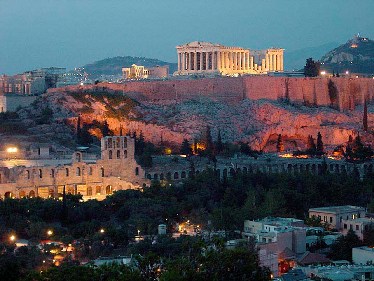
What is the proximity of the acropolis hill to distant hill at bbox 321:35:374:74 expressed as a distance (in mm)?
26011

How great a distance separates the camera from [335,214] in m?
37.8

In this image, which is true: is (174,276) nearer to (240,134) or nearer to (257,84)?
(240,134)

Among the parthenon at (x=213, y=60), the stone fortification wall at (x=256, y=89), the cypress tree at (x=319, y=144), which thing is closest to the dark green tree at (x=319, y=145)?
the cypress tree at (x=319, y=144)

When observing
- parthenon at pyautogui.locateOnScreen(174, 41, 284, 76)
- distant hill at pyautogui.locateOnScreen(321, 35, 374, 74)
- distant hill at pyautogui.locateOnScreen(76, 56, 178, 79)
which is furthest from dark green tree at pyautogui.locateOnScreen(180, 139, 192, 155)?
distant hill at pyautogui.locateOnScreen(76, 56, 178, 79)

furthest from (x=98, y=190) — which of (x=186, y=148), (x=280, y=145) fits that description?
(x=280, y=145)

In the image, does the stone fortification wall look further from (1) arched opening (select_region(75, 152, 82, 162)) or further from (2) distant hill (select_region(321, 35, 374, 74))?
(2) distant hill (select_region(321, 35, 374, 74))

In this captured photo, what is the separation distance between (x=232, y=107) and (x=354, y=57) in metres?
44.2

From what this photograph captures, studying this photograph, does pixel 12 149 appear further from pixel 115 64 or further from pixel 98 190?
pixel 115 64

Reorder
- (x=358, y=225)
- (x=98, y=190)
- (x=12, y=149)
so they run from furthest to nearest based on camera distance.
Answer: (x=12, y=149), (x=98, y=190), (x=358, y=225)

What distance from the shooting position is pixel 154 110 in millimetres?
60625

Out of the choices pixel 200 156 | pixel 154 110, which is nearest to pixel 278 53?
pixel 154 110

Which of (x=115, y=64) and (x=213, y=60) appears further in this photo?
(x=115, y=64)

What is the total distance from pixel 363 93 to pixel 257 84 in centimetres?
764

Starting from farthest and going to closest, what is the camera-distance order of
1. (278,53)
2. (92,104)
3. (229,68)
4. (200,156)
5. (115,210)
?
(278,53), (229,68), (92,104), (200,156), (115,210)
